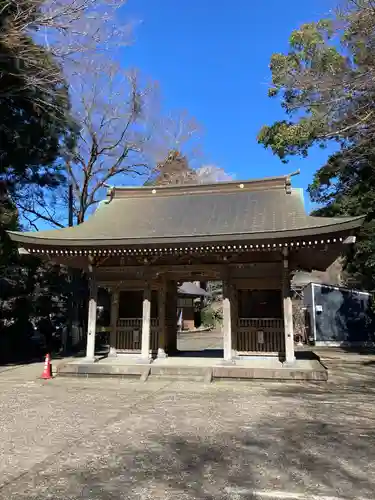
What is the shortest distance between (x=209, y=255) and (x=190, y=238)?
132 centimetres

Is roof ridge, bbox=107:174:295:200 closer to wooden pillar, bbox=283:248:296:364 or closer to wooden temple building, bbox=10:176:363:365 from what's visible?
wooden temple building, bbox=10:176:363:365

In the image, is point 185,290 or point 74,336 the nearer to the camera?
point 74,336

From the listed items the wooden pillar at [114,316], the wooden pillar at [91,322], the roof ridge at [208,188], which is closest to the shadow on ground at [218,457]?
the wooden pillar at [91,322]

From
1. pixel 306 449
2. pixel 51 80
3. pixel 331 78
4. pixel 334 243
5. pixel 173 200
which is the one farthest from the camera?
pixel 173 200

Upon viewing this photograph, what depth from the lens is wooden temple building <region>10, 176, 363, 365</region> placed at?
10641mm

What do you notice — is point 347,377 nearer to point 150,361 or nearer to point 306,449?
point 150,361

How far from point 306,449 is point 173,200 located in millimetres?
10667

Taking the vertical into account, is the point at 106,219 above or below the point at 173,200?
below

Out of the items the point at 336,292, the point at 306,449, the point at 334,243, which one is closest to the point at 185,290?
the point at 336,292

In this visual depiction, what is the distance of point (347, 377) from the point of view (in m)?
11.3

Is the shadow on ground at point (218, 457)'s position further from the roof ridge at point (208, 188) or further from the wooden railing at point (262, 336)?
the roof ridge at point (208, 188)

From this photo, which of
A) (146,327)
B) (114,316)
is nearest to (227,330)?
(146,327)

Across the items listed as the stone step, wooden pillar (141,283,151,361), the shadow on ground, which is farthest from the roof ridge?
the shadow on ground

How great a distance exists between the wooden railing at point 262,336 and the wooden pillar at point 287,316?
982 mm
